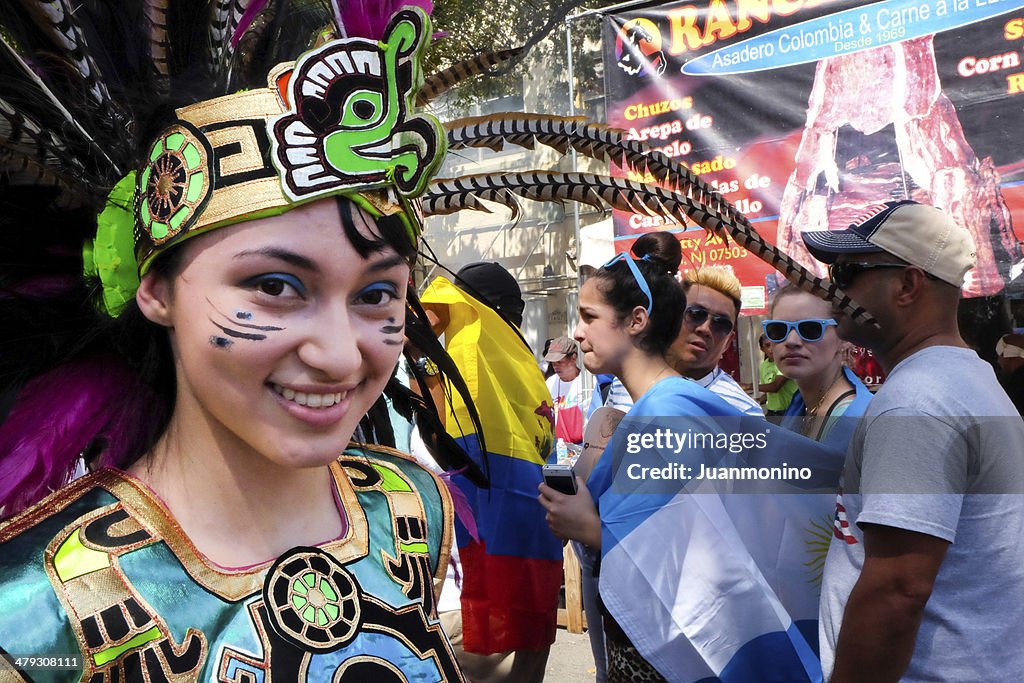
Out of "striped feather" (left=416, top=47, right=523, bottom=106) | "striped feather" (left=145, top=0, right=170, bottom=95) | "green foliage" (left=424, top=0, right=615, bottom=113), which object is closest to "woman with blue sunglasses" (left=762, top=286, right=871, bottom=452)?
"green foliage" (left=424, top=0, right=615, bottom=113)

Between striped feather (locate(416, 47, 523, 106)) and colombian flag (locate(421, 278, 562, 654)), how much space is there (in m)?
1.14

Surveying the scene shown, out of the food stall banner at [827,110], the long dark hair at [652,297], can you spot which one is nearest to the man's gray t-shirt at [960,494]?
the long dark hair at [652,297]

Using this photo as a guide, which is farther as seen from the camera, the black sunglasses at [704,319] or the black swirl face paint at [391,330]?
the black sunglasses at [704,319]

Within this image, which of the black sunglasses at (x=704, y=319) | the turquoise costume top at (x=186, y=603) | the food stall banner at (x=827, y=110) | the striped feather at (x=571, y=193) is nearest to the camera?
the turquoise costume top at (x=186, y=603)

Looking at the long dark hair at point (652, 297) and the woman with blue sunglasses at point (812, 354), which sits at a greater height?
Result: the long dark hair at point (652, 297)

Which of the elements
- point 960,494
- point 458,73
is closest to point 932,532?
point 960,494

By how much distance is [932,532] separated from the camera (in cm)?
164

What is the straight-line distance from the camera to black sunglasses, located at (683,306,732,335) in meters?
3.47

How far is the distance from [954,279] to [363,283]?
57.2 inches

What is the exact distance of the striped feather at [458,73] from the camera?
163 cm

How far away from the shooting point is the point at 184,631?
1.09 metres

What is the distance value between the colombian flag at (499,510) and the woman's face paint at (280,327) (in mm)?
1501

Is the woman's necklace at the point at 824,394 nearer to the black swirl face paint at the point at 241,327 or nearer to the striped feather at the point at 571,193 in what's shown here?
the striped feather at the point at 571,193

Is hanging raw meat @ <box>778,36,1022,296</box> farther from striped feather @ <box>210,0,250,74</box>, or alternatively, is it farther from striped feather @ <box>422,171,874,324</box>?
striped feather @ <box>210,0,250,74</box>
